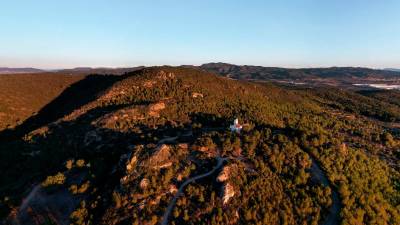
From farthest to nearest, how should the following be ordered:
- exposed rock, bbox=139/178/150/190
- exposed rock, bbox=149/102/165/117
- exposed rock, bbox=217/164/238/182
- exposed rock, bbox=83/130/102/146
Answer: exposed rock, bbox=149/102/165/117
exposed rock, bbox=83/130/102/146
exposed rock, bbox=217/164/238/182
exposed rock, bbox=139/178/150/190

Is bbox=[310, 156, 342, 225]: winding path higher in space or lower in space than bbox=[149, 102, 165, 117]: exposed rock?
lower

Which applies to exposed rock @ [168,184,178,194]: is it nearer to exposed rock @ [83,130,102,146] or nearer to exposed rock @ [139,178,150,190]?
exposed rock @ [139,178,150,190]

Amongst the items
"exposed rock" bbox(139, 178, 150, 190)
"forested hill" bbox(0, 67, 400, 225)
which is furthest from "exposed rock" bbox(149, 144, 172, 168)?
"exposed rock" bbox(139, 178, 150, 190)

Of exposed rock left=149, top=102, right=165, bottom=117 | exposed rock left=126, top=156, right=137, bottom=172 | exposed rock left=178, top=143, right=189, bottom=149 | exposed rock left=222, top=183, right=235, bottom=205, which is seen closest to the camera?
exposed rock left=222, top=183, right=235, bottom=205

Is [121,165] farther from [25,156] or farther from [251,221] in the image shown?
[25,156]

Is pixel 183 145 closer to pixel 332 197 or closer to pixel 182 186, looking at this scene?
pixel 182 186

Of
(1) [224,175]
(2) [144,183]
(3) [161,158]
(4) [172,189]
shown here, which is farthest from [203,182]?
(3) [161,158]

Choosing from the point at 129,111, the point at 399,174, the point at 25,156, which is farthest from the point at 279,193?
the point at 25,156

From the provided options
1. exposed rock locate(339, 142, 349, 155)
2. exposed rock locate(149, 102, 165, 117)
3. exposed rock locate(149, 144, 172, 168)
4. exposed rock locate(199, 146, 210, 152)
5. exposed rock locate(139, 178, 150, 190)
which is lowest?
exposed rock locate(139, 178, 150, 190)
